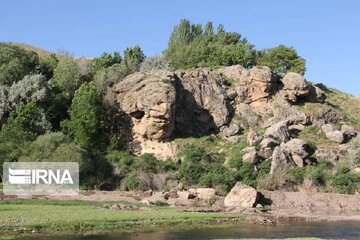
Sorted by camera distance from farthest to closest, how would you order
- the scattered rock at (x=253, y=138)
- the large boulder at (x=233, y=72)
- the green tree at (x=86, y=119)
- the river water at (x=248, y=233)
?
the large boulder at (x=233, y=72) < the scattered rock at (x=253, y=138) < the green tree at (x=86, y=119) < the river water at (x=248, y=233)

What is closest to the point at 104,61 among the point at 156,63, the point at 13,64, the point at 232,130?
the point at 156,63

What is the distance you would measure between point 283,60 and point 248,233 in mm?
63443

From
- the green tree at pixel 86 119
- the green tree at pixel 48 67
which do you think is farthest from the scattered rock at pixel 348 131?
the green tree at pixel 48 67

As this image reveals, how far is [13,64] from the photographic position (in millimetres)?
72625

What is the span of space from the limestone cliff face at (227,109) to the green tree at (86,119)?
18.9 feet

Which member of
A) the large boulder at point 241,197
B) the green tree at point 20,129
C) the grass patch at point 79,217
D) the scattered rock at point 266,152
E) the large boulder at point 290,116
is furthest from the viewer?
the large boulder at point 290,116

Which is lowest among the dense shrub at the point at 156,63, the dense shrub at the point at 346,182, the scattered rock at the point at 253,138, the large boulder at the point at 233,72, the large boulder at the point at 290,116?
the dense shrub at the point at 346,182

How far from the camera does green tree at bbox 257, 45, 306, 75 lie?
94.4m

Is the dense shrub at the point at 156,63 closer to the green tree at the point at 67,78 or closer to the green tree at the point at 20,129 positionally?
the green tree at the point at 67,78

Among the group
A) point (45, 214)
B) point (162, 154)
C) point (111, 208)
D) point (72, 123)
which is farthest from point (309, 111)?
point (45, 214)

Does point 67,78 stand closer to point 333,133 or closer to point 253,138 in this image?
point 253,138

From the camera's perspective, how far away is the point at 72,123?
65875mm

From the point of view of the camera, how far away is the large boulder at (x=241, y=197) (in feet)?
169

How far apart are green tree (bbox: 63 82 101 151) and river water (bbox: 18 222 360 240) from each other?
2850cm
